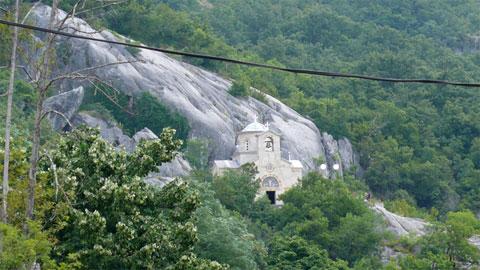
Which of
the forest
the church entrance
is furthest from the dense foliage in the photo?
the church entrance

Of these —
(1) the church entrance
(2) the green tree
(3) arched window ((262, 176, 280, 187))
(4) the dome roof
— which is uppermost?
(4) the dome roof

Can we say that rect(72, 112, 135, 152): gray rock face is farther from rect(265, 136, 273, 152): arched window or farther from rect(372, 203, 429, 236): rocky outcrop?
rect(372, 203, 429, 236): rocky outcrop

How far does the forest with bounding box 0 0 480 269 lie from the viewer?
2669 centimetres

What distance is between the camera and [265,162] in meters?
61.2

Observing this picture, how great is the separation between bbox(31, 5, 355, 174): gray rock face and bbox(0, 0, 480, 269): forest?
1004mm

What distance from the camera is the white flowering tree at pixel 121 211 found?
26.7 metres

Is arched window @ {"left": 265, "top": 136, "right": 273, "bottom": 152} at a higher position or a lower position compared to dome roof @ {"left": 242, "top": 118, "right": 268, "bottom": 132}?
lower

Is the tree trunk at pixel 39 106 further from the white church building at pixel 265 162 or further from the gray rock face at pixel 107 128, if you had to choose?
the white church building at pixel 265 162

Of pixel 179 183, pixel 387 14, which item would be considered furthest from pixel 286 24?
pixel 179 183

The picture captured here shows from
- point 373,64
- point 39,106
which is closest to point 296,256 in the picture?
point 39,106

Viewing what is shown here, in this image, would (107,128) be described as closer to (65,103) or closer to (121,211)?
(65,103)

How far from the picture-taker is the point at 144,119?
62.8 meters

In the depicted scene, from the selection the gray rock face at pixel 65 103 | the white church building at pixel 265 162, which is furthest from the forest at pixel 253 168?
the gray rock face at pixel 65 103

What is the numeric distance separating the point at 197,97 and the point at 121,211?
38.1 metres
